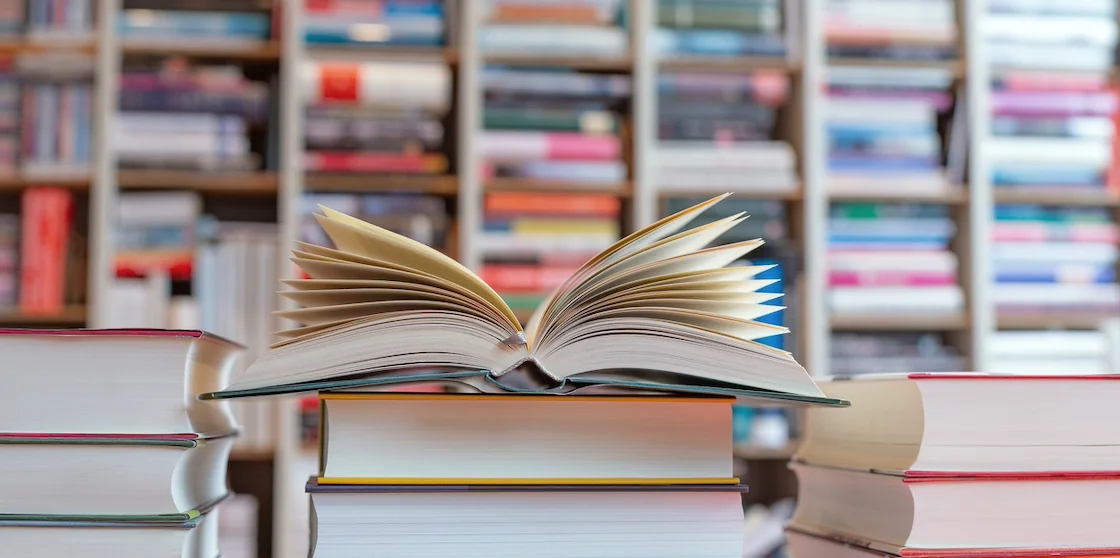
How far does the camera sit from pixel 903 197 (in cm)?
222

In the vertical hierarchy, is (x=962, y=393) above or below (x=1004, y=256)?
below

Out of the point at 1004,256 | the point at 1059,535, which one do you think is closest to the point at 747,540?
the point at 1004,256

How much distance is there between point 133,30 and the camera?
6.98 feet

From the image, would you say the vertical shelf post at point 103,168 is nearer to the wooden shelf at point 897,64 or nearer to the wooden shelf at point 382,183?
the wooden shelf at point 382,183

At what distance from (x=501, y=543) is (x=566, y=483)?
0.04 metres

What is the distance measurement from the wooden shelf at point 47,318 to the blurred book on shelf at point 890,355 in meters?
1.60

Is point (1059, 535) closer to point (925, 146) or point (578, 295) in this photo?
point (578, 295)

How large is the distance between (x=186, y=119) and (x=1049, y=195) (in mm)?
1897

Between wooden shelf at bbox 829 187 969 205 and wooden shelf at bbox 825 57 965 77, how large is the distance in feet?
0.89

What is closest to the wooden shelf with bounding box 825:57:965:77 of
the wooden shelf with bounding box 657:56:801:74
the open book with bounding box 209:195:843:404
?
the wooden shelf with bounding box 657:56:801:74

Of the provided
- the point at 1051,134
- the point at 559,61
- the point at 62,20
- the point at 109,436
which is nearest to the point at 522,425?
the point at 109,436

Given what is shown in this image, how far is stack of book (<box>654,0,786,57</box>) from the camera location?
87.0 inches

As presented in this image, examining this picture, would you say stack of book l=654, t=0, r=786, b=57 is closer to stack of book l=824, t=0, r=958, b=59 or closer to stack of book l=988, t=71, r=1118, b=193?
stack of book l=824, t=0, r=958, b=59

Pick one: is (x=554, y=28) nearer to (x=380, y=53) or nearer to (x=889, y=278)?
(x=380, y=53)
